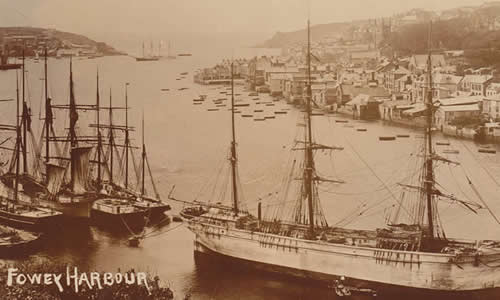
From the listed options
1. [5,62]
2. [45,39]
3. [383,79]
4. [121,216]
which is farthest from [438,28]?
[5,62]

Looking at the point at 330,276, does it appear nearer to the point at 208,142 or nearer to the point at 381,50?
the point at 208,142

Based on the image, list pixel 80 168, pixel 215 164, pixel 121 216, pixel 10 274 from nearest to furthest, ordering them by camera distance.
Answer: pixel 10 274 → pixel 121 216 → pixel 80 168 → pixel 215 164

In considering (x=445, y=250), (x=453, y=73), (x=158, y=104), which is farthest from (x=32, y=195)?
(x=453, y=73)

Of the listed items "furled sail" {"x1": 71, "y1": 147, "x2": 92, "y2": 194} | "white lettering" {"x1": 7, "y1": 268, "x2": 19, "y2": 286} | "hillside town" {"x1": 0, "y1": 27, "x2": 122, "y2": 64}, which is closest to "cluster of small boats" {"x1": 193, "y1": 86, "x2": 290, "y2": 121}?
"furled sail" {"x1": 71, "y1": 147, "x2": 92, "y2": 194}

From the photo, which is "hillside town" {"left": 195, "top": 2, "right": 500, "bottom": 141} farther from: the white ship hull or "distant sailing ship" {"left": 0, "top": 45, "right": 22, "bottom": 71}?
"distant sailing ship" {"left": 0, "top": 45, "right": 22, "bottom": 71}

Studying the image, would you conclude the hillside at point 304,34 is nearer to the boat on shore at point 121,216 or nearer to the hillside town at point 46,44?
the hillside town at point 46,44

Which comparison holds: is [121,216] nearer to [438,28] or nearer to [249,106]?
[438,28]

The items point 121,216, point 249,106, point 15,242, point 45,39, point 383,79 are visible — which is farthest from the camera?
point 383,79

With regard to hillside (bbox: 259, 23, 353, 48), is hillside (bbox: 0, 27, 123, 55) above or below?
below
